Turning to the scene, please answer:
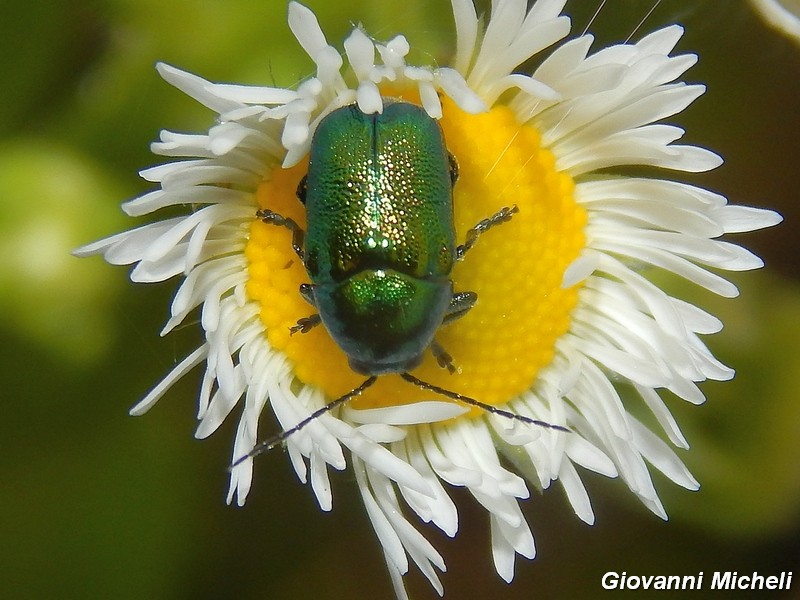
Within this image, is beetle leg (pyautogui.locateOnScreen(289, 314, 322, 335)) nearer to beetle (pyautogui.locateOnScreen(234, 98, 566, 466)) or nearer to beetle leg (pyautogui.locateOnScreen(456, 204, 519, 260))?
beetle (pyautogui.locateOnScreen(234, 98, 566, 466))

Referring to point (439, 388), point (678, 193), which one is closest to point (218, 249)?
point (439, 388)

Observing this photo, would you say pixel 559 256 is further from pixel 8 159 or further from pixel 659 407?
pixel 8 159

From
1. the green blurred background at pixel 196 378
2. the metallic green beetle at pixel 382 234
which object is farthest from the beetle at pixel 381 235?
the green blurred background at pixel 196 378

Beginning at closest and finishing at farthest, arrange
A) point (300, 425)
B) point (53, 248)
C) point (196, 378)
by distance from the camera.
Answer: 1. point (300, 425)
2. point (53, 248)
3. point (196, 378)

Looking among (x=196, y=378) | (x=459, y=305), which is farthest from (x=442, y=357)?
(x=196, y=378)

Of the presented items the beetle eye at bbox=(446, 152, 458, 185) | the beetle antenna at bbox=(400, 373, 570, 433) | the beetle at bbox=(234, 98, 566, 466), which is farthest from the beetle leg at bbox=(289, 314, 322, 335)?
the beetle eye at bbox=(446, 152, 458, 185)

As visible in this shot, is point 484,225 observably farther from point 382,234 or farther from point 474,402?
point 474,402

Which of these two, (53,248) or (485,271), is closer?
(485,271)

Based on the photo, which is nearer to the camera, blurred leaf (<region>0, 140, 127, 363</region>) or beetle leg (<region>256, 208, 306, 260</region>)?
beetle leg (<region>256, 208, 306, 260</region>)

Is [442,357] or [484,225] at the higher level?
[484,225]
